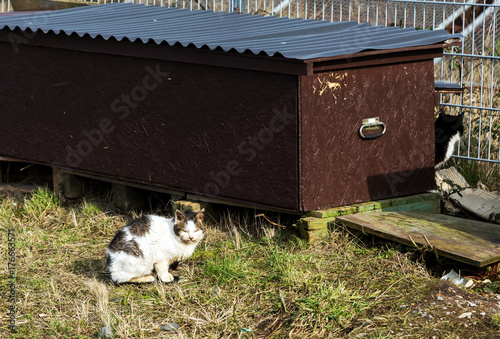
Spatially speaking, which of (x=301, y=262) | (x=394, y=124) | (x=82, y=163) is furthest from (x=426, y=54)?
(x=82, y=163)

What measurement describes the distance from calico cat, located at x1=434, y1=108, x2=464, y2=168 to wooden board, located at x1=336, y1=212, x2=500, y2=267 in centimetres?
95

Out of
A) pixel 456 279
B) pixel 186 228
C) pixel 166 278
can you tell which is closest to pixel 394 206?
pixel 456 279

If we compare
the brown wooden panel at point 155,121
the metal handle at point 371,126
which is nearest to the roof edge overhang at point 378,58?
the brown wooden panel at point 155,121

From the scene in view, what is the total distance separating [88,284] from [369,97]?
2214 mm

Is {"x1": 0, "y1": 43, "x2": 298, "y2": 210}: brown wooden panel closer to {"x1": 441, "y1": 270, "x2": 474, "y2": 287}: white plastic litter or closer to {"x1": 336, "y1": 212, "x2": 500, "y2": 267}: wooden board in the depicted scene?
{"x1": 336, "y1": 212, "x2": 500, "y2": 267}: wooden board

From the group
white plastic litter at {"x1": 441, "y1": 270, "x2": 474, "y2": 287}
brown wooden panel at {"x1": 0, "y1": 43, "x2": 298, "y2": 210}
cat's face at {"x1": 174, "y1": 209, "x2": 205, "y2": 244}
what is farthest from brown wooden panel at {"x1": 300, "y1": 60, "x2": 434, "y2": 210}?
white plastic litter at {"x1": 441, "y1": 270, "x2": 474, "y2": 287}

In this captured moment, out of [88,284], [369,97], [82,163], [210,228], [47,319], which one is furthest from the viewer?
[82,163]

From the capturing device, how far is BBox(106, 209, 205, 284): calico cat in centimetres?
443

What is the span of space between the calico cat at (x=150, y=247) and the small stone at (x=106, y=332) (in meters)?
0.61

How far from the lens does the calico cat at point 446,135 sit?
582cm

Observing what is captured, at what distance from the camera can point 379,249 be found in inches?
182

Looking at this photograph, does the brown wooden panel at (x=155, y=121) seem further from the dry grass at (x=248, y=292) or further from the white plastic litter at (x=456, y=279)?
the white plastic litter at (x=456, y=279)

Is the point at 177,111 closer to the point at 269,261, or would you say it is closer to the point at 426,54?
the point at 269,261

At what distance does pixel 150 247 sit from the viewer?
446cm
